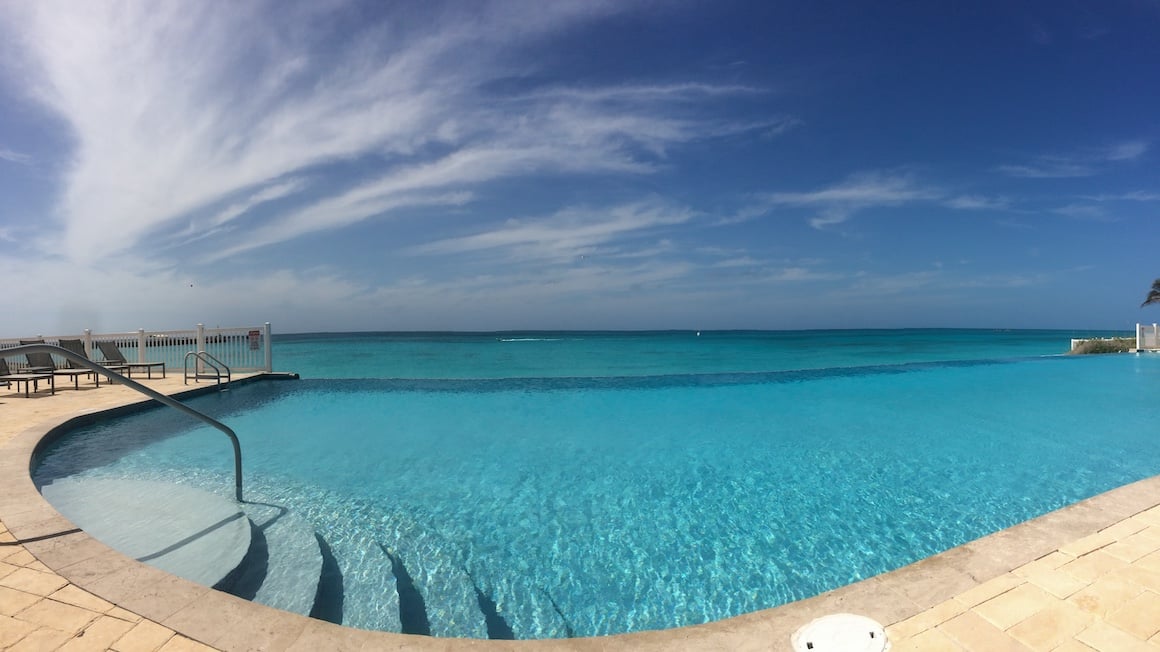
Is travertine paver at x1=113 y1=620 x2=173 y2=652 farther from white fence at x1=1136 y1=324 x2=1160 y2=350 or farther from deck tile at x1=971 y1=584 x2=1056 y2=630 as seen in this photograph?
white fence at x1=1136 y1=324 x2=1160 y2=350

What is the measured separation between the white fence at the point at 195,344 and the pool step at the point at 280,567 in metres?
9.52

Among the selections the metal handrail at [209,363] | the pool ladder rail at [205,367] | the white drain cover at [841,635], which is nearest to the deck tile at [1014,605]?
the white drain cover at [841,635]

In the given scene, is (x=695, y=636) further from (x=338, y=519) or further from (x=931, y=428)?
(x=931, y=428)

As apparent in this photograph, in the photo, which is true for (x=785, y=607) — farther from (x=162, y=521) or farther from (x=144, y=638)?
(x=162, y=521)

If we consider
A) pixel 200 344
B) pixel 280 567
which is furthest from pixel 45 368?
pixel 280 567

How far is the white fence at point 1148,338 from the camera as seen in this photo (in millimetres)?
22125

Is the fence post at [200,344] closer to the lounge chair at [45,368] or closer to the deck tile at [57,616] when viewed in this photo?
the lounge chair at [45,368]

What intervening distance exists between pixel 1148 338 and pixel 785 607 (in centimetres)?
2954

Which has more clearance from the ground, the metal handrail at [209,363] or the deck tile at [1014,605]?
the metal handrail at [209,363]

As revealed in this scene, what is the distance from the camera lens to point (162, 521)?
377 cm

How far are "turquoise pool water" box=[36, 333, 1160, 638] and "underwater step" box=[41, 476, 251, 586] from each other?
1.73 feet

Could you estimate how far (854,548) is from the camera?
407 centimetres

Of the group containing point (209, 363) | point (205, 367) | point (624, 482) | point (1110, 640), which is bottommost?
point (624, 482)

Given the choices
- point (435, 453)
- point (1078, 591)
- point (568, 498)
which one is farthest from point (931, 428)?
point (435, 453)
